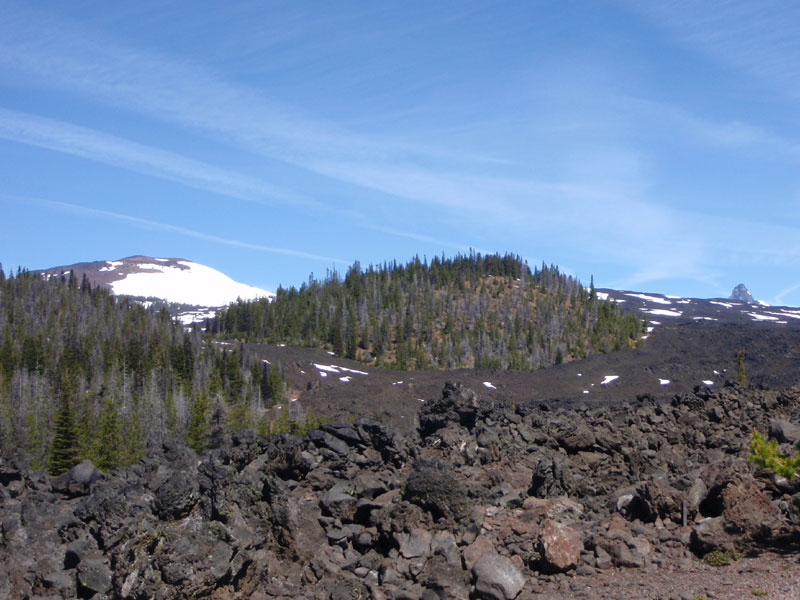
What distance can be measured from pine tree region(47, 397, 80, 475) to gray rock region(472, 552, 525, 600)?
39.3 meters

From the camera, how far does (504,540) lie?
49.4 feet

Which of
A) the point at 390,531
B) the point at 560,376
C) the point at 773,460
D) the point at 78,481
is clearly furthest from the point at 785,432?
the point at 560,376

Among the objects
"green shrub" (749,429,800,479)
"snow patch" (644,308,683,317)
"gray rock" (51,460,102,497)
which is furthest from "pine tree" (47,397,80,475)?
"snow patch" (644,308,683,317)

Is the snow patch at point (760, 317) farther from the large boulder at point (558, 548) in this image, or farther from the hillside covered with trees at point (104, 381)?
the large boulder at point (558, 548)

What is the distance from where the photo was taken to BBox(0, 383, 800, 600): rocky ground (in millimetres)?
12875

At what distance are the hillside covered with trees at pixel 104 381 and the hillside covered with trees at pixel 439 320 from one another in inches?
928

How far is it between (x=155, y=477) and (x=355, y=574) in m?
9.11

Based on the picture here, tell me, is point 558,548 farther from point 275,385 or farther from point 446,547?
point 275,385

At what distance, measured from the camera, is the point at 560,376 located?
9944 cm

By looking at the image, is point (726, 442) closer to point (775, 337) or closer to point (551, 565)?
point (551, 565)

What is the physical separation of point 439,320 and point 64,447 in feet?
360

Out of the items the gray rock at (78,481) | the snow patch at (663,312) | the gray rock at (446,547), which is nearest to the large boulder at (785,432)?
the gray rock at (446,547)

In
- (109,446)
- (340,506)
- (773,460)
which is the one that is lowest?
(109,446)

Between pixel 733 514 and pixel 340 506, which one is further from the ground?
pixel 733 514
